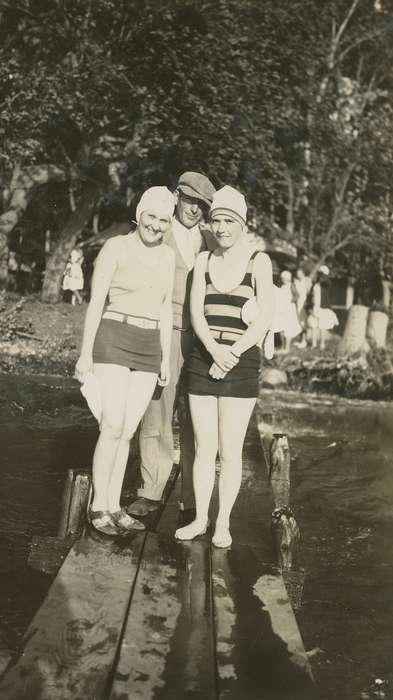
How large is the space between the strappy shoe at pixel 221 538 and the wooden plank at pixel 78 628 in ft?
1.47

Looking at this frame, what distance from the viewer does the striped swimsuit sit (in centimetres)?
467

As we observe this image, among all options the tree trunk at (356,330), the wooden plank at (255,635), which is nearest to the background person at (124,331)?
the wooden plank at (255,635)

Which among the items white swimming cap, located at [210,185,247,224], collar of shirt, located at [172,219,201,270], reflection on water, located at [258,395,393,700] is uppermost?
white swimming cap, located at [210,185,247,224]

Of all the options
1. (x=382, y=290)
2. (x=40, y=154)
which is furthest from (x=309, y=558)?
(x=382, y=290)

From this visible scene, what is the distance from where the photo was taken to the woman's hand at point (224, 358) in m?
4.59

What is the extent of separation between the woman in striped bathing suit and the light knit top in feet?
0.76

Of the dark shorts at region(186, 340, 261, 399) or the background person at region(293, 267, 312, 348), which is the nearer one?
the dark shorts at region(186, 340, 261, 399)

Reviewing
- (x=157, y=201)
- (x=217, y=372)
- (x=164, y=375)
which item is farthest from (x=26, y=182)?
(x=217, y=372)

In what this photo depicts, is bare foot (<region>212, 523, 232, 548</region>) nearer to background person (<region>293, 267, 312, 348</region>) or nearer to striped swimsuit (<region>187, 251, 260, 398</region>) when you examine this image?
striped swimsuit (<region>187, 251, 260, 398</region>)

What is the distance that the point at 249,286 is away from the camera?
15.4 ft

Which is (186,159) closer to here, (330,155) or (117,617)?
(330,155)

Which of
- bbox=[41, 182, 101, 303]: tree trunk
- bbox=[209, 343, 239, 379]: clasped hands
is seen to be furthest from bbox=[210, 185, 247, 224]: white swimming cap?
bbox=[41, 182, 101, 303]: tree trunk

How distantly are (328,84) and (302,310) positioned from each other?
8.77 meters

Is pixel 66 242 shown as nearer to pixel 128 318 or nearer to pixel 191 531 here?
pixel 128 318
